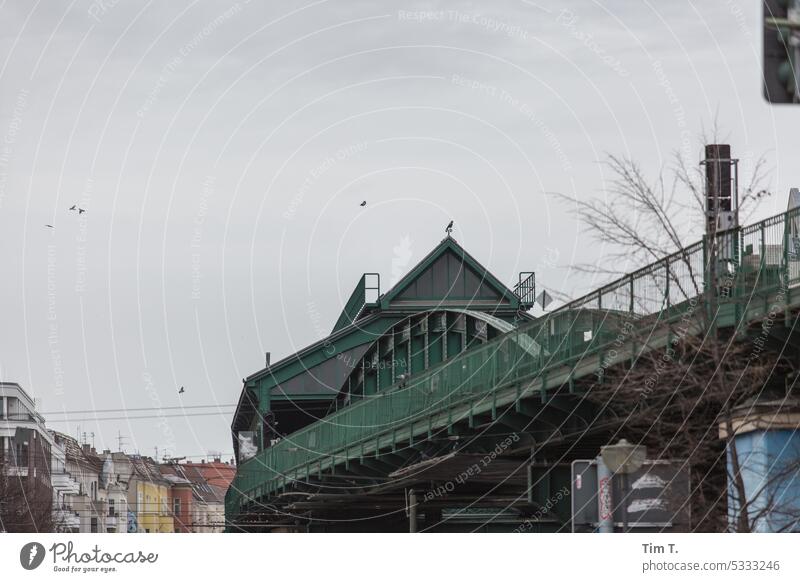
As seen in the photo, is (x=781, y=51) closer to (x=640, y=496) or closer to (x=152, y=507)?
(x=640, y=496)

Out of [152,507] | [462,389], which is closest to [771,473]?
[462,389]

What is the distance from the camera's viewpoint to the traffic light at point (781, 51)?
539 inches

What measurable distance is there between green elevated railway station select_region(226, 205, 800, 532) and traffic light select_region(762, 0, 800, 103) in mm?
13343

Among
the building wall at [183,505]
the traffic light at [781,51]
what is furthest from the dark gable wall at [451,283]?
the traffic light at [781,51]

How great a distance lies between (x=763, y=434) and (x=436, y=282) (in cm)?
4951

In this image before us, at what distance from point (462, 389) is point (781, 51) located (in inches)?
→ 1196

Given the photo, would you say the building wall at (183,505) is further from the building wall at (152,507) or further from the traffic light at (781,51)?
the traffic light at (781,51)

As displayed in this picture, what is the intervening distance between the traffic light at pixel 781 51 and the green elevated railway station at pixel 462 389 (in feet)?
43.8
